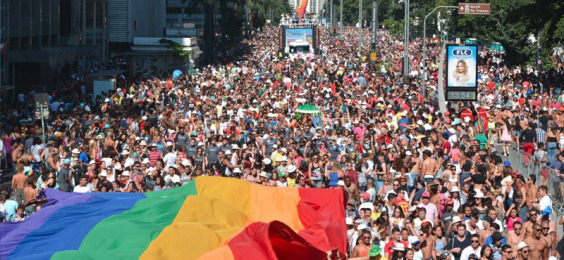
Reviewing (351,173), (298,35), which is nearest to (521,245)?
(351,173)

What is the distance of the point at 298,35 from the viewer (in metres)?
76.7

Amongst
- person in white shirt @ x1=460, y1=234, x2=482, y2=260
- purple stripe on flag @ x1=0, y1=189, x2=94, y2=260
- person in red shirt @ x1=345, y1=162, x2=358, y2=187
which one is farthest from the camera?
person in red shirt @ x1=345, y1=162, x2=358, y2=187

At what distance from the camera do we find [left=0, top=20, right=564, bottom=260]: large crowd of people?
618 inches

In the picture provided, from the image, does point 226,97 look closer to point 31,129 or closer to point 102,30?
point 31,129

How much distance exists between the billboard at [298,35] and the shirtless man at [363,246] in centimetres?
6228

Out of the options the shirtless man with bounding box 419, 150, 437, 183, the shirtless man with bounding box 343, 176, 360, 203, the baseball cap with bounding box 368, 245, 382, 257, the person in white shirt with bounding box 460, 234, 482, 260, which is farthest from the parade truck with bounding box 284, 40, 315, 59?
the baseball cap with bounding box 368, 245, 382, 257

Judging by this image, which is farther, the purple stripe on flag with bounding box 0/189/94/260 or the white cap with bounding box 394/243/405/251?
the white cap with bounding box 394/243/405/251

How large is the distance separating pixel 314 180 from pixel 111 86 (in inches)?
767

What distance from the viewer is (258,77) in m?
50.2

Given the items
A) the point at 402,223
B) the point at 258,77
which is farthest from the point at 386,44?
the point at 402,223

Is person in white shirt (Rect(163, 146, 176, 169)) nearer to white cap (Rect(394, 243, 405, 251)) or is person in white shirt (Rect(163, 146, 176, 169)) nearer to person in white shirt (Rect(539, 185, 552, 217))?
person in white shirt (Rect(539, 185, 552, 217))

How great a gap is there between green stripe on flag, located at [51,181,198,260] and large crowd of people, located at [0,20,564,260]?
7.36ft

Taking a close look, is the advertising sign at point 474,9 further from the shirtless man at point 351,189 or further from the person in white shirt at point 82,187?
the person in white shirt at point 82,187

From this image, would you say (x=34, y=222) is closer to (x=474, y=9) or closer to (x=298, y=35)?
(x=474, y=9)
